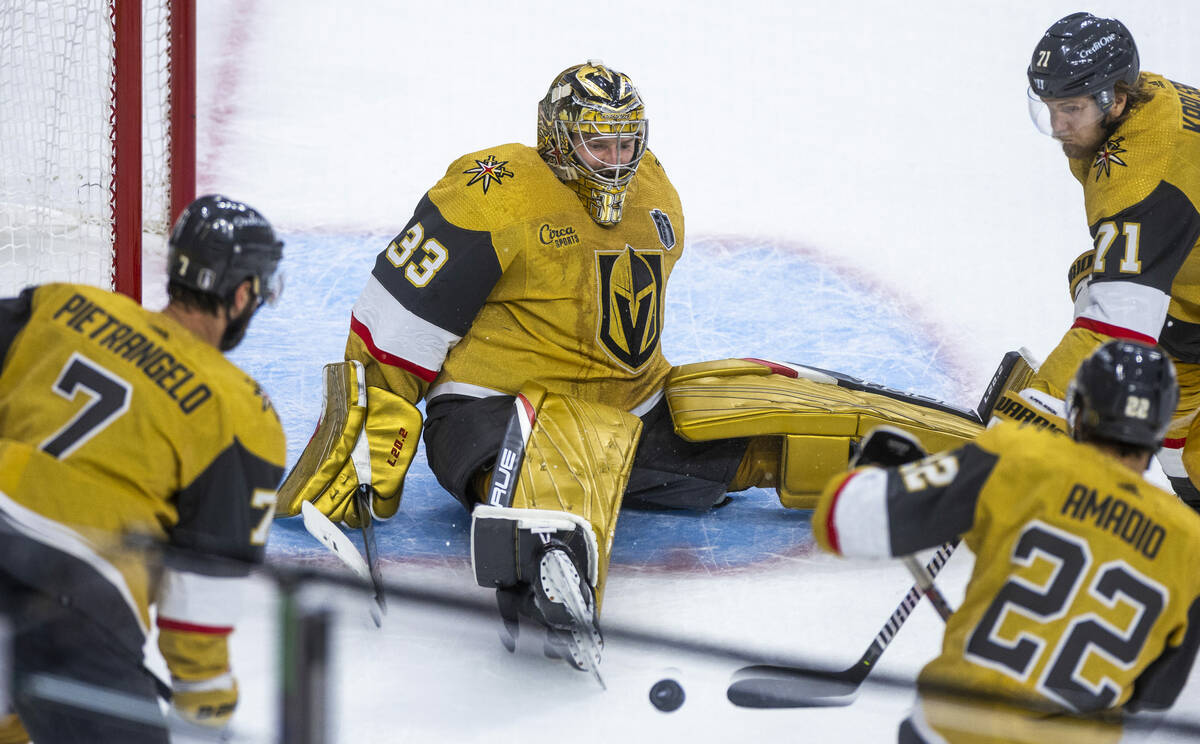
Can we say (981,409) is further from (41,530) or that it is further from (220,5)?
(220,5)

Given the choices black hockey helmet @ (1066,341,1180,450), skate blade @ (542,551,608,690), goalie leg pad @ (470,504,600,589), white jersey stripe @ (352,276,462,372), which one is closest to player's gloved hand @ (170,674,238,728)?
skate blade @ (542,551,608,690)

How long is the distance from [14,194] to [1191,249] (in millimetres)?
3409

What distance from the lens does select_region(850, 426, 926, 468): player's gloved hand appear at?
2.16 meters

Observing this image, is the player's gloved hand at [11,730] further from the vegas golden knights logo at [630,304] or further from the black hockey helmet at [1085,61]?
the black hockey helmet at [1085,61]

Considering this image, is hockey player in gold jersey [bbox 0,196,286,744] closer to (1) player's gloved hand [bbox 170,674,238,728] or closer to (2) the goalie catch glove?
(1) player's gloved hand [bbox 170,674,238,728]

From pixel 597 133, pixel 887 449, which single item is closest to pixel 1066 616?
pixel 887 449

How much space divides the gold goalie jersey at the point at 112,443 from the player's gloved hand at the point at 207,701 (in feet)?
0.38

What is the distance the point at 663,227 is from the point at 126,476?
182cm

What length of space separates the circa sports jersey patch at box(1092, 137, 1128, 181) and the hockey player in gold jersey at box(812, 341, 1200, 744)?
126 centimetres

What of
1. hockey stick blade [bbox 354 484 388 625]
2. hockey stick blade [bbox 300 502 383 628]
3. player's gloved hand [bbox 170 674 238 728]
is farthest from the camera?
hockey stick blade [bbox 354 484 388 625]

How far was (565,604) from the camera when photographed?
8.85 ft

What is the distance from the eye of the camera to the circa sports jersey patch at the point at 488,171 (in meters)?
3.20

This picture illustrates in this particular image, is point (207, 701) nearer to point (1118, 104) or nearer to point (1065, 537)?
point (1065, 537)

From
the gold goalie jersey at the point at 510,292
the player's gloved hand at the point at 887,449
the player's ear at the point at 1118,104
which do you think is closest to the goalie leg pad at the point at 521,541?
the gold goalie jersey at the point at 510,292
